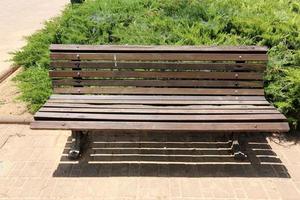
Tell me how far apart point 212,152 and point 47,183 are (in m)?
1.78

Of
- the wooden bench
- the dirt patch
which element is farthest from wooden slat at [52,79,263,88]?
the dirt patch

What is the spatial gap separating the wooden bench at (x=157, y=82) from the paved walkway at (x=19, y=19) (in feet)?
8.48

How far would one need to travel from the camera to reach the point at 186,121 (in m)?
4.06

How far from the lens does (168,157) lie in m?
4.42

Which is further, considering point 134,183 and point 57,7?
point 57,7

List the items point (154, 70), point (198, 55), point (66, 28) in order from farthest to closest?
point (66, 28), point (154, 70), point (198, 55)

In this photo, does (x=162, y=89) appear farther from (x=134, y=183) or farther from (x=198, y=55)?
(x=134, y=183)

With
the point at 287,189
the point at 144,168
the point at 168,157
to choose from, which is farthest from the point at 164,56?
the point at 287,189

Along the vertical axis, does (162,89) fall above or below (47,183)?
above

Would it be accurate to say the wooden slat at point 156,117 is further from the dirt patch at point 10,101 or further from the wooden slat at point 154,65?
the dirt patch at point 10,101

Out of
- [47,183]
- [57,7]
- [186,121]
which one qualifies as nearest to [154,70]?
[186,121]

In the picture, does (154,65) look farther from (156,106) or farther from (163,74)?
(156,106)

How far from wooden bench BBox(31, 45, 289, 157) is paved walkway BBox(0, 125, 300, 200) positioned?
9.4 inches

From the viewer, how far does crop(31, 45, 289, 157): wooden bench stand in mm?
4309
